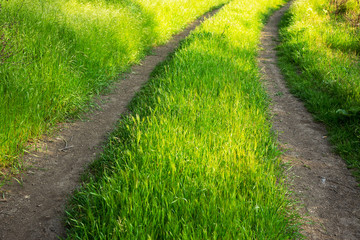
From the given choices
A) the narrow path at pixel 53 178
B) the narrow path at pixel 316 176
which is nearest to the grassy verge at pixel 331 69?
the narrow path at pixel 316 176

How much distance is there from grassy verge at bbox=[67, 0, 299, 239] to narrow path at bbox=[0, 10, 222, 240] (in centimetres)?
20

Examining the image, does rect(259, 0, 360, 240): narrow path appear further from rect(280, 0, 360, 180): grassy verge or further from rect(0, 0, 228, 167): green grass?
rect(0, 0, 228, 167): green grass

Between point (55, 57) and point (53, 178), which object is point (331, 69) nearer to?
point (55, 57)

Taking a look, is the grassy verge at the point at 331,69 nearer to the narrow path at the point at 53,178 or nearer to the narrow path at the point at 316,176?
the narrow path at the point at 316,176

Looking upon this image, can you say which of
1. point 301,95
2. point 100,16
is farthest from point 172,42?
point 301,95

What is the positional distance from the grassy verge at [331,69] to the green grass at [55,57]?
4.06m

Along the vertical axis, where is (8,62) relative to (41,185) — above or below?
above

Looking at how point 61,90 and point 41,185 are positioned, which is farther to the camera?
point 61,90

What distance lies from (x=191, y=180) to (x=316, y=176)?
5.84 feet

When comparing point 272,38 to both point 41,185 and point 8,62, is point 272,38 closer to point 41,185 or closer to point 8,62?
point 8,62

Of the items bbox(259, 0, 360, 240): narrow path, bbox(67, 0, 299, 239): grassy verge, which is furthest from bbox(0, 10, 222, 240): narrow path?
bbox(259, 0, 360, 240): narrow path

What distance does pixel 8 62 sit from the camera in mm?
4402

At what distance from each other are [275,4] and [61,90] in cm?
1879

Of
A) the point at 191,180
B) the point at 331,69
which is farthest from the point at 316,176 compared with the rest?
the point at 331,69
